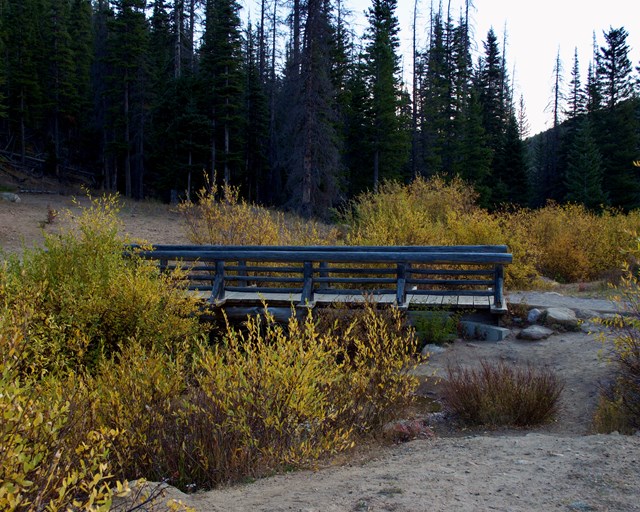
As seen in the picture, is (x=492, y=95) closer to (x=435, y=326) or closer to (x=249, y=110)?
(x=249, y=110)

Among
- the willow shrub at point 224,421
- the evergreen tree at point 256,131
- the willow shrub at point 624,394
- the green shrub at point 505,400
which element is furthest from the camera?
the evergreen tree at point 256,131

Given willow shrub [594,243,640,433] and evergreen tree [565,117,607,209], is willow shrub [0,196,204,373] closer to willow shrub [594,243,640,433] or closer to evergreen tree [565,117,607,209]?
willow shrub [594,243,640,433]

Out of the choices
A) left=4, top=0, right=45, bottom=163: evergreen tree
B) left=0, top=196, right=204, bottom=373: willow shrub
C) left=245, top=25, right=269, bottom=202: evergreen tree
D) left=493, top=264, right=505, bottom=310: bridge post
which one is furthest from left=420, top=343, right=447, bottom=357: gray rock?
left=4, top=0, right=45, bottom=163: evergreen tree

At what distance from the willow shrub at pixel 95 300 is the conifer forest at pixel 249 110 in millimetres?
24736

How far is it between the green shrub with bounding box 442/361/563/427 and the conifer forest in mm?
26179

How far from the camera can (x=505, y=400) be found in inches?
240

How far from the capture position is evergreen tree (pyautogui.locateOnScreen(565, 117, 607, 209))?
3931 centimetres

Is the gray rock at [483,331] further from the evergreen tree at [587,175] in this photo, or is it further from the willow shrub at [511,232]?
the evergreen tree at [587,175]

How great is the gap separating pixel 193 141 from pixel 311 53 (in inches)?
550

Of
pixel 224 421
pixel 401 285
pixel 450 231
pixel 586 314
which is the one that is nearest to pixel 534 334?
pixel 586 314

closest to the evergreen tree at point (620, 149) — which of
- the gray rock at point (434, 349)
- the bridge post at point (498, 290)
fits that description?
the bridge post at point (498, 290)

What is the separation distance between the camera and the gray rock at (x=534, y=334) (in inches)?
354

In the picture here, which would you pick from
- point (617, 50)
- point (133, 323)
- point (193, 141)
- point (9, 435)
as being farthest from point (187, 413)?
point (617, 50)

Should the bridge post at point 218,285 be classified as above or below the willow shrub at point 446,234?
below
